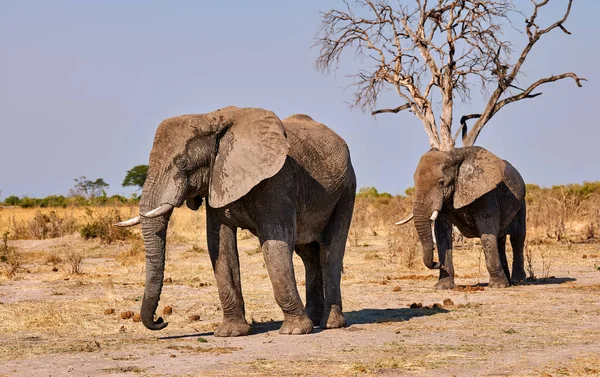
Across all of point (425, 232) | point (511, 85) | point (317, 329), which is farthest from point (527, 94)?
point (317, 329)

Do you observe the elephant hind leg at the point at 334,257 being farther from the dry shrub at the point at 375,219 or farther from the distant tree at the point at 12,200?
the distant tree at the point at 12,200

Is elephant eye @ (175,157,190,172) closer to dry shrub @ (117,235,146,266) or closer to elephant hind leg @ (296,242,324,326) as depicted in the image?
elephant hind leg @ (296,242,324,326)

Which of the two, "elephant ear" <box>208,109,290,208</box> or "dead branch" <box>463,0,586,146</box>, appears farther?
"dead branch" <box>463,0,586,146</box>

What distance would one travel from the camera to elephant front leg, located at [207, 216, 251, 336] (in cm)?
1042

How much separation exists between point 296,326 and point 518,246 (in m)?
8.00

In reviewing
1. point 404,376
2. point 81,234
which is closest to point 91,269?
point 81,234

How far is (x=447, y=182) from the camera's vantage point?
15602 millimetres

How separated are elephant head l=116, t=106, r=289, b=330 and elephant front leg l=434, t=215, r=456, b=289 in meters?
6.46

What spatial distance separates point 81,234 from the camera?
26.9 meters

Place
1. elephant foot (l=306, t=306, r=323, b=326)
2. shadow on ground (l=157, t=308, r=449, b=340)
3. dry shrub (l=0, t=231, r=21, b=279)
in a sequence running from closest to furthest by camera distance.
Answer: shadow on ground (l=157, t=308, r=449, b=340)
elephant foot (l=306, t=306, r=323, b=326)
dry shrub (l=0, t=231, r=21, b=279)

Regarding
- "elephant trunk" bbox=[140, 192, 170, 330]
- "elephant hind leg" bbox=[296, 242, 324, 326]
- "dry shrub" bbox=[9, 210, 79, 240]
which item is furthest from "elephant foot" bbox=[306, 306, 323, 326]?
"dry shrub" bbox=[9, 210, 79, 240]

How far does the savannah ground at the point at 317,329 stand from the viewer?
8.67 meters

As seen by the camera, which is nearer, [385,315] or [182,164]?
[182,164]

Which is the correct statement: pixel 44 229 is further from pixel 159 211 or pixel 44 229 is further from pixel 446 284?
pixel 159 211
